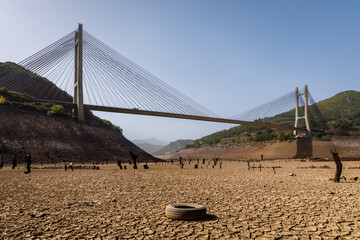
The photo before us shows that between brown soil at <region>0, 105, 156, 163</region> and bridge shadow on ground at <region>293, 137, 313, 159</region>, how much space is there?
38031mm

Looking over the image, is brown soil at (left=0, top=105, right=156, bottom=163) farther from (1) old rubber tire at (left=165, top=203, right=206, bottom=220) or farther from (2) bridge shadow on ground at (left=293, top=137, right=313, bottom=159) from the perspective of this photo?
(2) bridge shadow on ground at (left=293, top=137, right=313, bottom=159)

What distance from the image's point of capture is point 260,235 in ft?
17.7

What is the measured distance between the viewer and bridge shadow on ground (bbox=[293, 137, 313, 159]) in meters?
59.2

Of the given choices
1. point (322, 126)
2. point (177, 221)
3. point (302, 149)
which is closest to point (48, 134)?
point (177, 221)

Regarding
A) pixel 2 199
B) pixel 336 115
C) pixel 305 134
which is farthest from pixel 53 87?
pixel 336 115

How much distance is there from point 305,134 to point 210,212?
68.7 m

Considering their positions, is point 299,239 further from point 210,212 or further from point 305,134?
point 305,134

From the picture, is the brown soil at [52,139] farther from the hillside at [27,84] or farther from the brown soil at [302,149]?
the brown soil at [302,149]

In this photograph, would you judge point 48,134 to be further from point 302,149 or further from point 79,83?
point 302,149

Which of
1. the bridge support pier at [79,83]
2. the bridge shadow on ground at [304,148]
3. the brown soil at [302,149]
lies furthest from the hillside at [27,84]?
the bridge shadow on ground at [304,148]

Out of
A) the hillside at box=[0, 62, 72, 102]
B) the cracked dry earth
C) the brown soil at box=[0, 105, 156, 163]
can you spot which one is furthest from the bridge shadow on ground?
the hillside at box=[0, 62, 72, 102]

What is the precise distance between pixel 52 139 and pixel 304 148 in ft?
184

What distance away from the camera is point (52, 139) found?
38188 mm

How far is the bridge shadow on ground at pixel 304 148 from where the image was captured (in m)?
59.2
